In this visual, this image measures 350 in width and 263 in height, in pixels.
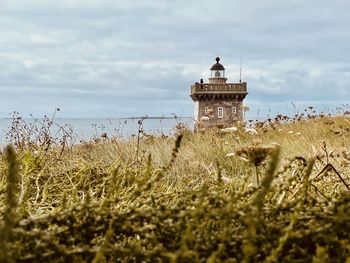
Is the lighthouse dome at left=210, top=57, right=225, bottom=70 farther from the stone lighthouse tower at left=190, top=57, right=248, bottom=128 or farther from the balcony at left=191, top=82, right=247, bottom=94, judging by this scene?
the balcony at left=191, top=82, right=247, bottom=94

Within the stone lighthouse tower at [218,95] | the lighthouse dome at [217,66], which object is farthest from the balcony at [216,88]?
the lighthouse dome at [217,66]

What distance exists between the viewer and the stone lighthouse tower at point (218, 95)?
3875cm

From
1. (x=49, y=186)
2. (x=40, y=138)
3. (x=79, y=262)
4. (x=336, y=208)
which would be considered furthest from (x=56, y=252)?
(x=40, y=138)

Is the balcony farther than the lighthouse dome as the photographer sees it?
No

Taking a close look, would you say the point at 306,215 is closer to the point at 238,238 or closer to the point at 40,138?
the point at 238,238

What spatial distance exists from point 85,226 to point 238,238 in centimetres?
24

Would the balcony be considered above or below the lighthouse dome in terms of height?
below

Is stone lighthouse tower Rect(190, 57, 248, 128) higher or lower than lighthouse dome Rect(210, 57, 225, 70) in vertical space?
lower

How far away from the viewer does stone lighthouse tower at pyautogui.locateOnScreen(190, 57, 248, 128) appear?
38.8 meters

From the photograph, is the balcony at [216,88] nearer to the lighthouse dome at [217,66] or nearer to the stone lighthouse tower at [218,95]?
the stone lighthouse tower at [218,95]

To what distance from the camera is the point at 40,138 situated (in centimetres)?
690

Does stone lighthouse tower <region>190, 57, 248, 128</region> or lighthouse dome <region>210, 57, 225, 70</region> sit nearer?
stone lighthouse tower <region>190, 57, 248, 128</region>

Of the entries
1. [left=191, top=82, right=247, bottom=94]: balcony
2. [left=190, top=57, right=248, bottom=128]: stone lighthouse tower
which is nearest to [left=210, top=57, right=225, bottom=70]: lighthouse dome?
[left=190, top=57, right=248, bottom=128]: stone lighthouse tower

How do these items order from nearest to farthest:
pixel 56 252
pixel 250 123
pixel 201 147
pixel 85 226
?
1. pixel 56 252
2. pixel 85 226
3. pixel 201 147
4. pixel 250 123
